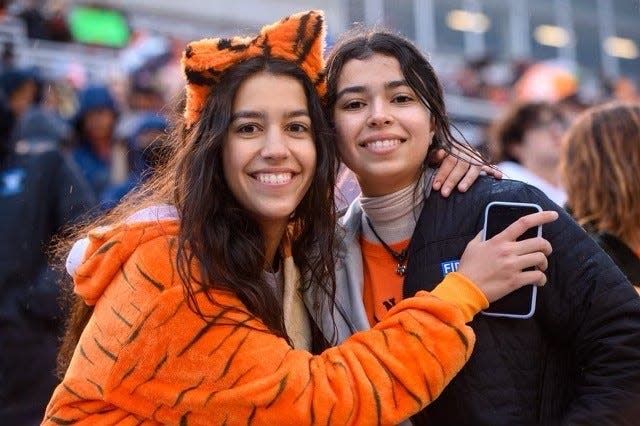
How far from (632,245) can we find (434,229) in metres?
1.23

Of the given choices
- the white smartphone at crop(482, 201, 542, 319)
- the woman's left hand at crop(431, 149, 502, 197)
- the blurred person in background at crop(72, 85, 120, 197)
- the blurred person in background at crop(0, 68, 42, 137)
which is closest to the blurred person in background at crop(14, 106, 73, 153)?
the blurred person in background at crop(72, 85, 120, 197)

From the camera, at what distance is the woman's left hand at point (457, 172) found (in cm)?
279

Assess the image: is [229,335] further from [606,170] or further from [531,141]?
[531,141]

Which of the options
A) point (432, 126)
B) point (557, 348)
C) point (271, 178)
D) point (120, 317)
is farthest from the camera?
point (432, 126)

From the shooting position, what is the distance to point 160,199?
294 cm

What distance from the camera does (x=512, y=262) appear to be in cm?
256

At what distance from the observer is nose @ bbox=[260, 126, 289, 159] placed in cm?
276

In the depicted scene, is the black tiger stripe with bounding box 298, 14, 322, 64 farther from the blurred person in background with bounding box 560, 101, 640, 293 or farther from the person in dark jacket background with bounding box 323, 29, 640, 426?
the blurred person in background with bounding box 560, 101, 640, 293

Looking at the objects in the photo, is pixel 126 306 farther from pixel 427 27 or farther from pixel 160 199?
pixel 427 27

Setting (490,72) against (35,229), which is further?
(490,72)

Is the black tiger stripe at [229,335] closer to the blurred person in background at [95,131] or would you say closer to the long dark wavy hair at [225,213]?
the long dark wavy hair at [225,213]

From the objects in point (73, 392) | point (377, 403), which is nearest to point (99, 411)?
point (73, 392)

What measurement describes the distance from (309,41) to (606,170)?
1565 millimetres

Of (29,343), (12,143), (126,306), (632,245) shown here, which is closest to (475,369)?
(126,306)
